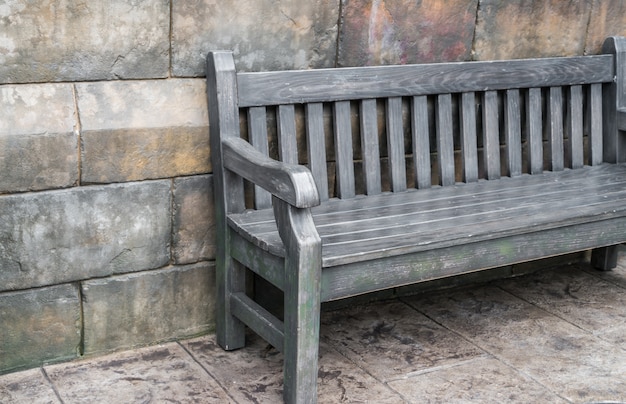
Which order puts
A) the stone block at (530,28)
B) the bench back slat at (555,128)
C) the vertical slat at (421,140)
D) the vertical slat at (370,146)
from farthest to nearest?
the bench back slat at (555,128)
the stone block at (530,28)
the vertical slat at (421,140)
the vertical slat at (370,146)

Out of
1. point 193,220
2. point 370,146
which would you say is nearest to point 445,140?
point 370,146

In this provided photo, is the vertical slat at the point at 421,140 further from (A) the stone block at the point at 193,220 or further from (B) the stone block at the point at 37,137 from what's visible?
(B) the stone block at the point at 37,137

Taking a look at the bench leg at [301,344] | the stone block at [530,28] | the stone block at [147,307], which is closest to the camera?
the bench leg at [301,344]

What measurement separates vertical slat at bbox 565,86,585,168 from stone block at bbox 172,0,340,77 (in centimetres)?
133

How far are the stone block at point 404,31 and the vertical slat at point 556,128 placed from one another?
51 cm

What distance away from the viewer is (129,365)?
11.6ft

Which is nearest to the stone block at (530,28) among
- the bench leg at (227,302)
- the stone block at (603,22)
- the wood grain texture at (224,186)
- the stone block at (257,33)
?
the stone block at (603,22)

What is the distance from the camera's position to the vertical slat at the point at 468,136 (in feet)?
13.2

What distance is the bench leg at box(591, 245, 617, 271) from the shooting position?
15.4 feet

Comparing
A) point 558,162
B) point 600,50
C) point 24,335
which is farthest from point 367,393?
point 600,50

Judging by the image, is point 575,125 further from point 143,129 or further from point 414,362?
point 143,129

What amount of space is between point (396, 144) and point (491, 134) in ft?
1.71

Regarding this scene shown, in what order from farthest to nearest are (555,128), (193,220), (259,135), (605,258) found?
(605,258)
(555,128)
(193,220)
(259,135)

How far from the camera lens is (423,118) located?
3.93m
